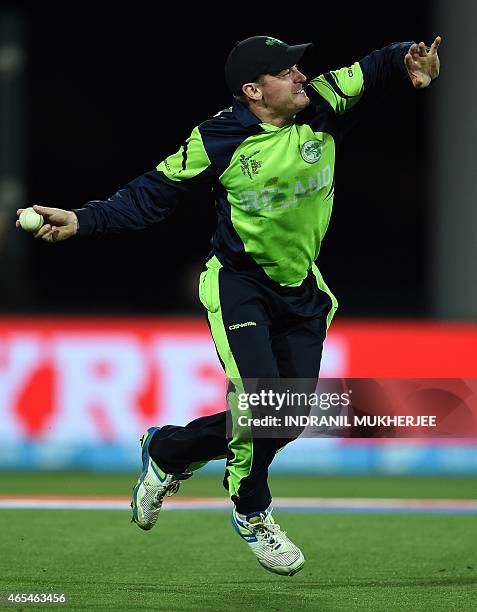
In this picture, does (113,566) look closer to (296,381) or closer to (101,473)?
(296,381)

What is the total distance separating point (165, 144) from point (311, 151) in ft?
39.8

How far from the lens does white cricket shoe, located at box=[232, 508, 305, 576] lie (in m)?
5.73

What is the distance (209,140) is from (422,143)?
1284cm

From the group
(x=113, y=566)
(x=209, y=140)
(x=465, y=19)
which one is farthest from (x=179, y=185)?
(x=465, y=19)

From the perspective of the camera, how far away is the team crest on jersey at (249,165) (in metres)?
5.67

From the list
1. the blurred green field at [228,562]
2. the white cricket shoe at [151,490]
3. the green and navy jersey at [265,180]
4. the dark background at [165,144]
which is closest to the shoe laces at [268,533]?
the blurred green field at [228,562]

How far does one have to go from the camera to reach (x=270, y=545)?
5.75 meters

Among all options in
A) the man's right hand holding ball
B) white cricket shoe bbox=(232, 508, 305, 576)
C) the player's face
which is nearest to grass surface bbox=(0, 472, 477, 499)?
white cricket shoe bbox=(232, 508, 305, 576)

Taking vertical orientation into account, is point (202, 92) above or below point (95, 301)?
above

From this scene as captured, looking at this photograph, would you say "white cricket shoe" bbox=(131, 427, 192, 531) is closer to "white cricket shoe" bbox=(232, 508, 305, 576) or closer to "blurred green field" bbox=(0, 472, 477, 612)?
"blurred green field" bbox=(0, 472, 477, 612)

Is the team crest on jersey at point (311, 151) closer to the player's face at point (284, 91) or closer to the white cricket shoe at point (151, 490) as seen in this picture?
the player's face at point (284, 91)

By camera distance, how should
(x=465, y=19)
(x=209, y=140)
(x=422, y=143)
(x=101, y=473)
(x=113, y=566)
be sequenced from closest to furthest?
(x=209, y=140), (x=113, y=566), (x=101, y=473), (x=465, y=19), (x=422, y=143)

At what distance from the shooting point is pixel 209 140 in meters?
5.72

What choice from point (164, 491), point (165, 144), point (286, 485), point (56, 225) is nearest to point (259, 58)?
point (56, 225)
